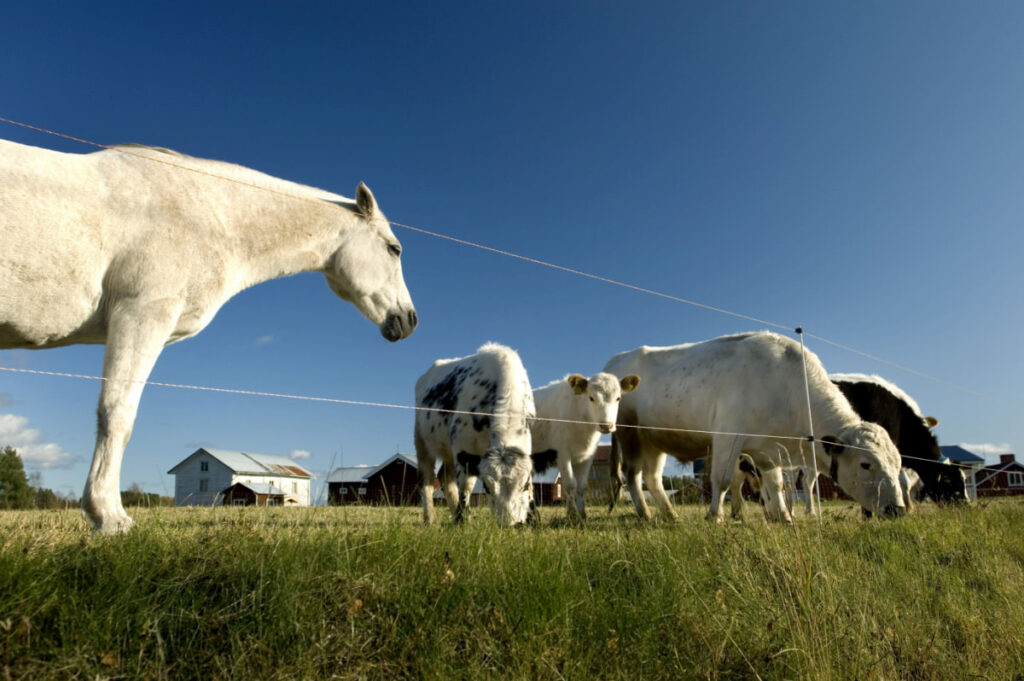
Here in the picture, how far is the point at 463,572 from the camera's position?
11.9 ft

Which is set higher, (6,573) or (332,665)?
(6,573)

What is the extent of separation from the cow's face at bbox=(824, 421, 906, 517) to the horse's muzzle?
6787mm

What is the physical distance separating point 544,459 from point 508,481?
17.5ft

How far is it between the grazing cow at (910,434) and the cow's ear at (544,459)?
620 centimetres

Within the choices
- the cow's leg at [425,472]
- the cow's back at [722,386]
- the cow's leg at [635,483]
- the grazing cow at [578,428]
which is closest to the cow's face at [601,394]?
the grazing cow at [578,428]

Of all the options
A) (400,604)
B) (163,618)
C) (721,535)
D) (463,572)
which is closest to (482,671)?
(400,604)

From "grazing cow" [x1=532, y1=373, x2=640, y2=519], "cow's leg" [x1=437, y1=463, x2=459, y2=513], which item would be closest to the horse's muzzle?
"grazing cow" [x1=532, y1=373, x2=640, y2=519]

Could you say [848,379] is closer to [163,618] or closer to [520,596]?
[520,596]

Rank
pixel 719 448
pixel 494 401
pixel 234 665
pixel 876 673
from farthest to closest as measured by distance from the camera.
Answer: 1. pixel 719 448
2. pixel 494 401
3. pixel 876 673
4. pixel 234 665

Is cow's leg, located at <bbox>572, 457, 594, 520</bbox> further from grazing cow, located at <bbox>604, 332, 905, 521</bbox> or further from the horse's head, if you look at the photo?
the horse's head

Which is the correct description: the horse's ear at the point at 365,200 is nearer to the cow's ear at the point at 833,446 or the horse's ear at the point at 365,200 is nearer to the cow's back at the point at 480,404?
the cow's back at the point at 480,404

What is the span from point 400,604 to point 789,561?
2.69 m

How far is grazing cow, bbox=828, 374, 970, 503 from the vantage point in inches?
532

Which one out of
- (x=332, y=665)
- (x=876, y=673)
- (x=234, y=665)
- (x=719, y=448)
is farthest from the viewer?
(x=719, y=448)
